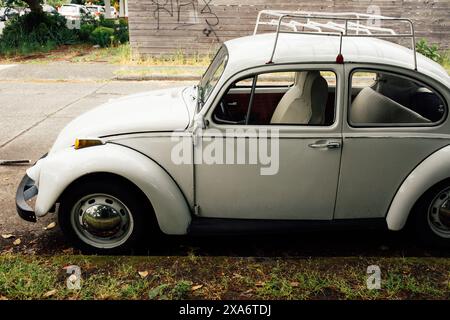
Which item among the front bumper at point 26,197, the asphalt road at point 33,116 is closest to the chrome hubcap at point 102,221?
the front bumper at point 26,197

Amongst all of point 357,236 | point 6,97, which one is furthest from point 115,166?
point 6,97

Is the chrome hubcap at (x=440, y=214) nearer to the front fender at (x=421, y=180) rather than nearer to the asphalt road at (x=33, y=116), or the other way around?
the front fender at (x=421, y=180)

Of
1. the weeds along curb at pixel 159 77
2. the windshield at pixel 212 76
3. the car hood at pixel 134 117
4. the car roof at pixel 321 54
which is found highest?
the car roof at pixel 321 54

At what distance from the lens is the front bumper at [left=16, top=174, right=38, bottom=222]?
149 inches

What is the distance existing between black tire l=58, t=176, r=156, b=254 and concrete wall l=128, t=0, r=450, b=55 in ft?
34.2

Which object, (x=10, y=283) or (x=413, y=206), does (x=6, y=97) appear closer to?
(x=10, y=283)

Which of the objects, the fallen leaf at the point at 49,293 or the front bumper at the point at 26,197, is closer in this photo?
the fallen leaf at the point at 49,293

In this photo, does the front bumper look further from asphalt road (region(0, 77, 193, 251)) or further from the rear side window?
the rear side window

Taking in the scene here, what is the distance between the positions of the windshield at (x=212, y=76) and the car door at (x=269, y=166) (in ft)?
0.91

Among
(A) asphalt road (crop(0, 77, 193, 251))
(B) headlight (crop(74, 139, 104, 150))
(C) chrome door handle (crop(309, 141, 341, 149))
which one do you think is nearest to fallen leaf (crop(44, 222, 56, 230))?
(A) asphalt road (crop(0, 77, 193, 251))

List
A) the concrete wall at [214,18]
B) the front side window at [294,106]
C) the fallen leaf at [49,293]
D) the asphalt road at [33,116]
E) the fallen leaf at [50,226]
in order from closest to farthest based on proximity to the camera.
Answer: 1. the fallen leaf at [49,293]
2. the front side window at [294,106]
3. the fallen leaf at [50,226]
4. the asphalt road at [33,116]
5. the concrete wall at [214,18]

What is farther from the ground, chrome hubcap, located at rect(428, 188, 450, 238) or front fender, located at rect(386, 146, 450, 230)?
front fender, located at rect(386, 146, 450, 230)

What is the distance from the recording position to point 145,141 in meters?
3.65

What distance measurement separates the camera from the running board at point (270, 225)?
12.2ft
